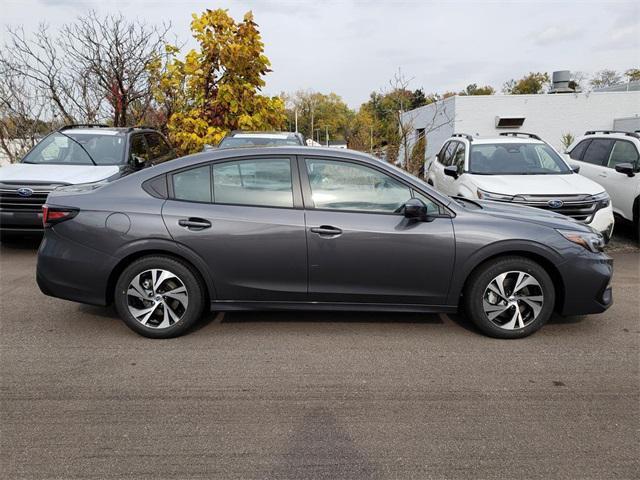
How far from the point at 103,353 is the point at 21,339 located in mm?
872

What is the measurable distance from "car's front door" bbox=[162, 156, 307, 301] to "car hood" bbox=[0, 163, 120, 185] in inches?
147

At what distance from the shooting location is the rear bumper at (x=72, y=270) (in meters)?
4.27

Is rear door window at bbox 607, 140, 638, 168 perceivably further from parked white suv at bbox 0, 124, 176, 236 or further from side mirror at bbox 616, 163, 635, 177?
parked white suv at bbox 0, 124, 176, 236

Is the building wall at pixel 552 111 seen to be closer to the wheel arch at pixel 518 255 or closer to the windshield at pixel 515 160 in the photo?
the windshield at pixel 515 160

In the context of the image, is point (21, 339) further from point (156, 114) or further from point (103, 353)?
point (156, 114)

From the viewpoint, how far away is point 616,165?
8.69m

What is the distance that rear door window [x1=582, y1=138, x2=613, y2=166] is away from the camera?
30.8ft

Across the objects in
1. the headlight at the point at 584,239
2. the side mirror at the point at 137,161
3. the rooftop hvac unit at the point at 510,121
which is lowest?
the headlight at the point at 584,239

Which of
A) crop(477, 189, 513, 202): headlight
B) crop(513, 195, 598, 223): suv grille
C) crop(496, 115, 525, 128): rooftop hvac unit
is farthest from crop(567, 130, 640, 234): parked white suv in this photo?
crop(496, 115, 525, 128): rooftop hvac unit

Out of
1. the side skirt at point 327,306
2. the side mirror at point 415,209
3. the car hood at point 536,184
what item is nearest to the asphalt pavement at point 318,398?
the side skirt at point 327,306

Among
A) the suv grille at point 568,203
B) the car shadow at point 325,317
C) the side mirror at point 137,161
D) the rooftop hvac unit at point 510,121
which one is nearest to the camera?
the car shadow at point 325,317

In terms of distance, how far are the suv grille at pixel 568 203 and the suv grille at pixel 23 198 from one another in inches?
262

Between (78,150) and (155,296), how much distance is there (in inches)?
212

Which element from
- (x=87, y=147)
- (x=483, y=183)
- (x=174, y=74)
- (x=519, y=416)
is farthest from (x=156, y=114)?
(x=519, y=416)
